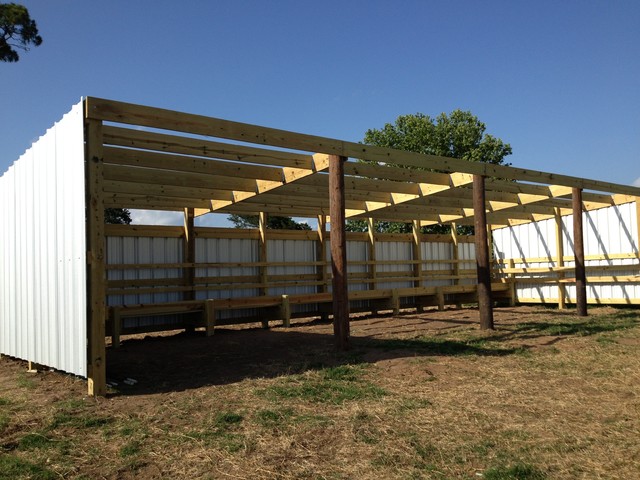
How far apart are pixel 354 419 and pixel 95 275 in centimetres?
342

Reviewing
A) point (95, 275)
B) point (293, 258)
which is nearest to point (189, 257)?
point (293, 258)

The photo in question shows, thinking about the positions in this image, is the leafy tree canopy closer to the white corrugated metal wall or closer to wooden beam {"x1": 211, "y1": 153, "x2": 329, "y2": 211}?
the white corrugated metal wall

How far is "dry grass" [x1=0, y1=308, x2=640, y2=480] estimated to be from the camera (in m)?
3.79

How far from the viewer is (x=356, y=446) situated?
416cm

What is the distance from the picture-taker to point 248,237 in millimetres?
13750

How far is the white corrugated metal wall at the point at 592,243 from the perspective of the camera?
15.1 m

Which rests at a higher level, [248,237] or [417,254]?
[248,237]

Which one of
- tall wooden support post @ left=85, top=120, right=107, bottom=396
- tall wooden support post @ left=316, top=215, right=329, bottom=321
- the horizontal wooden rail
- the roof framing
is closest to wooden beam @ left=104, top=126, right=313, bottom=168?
the roof framing

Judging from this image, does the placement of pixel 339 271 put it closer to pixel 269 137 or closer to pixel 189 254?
pixel 269 137

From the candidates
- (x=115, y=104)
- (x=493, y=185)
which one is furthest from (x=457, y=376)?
(x=493, y=185)

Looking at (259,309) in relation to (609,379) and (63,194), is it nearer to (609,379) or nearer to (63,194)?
(63,194)

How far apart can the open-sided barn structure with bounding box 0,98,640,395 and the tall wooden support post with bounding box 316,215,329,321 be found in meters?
0.06

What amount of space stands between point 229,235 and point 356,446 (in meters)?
9.76

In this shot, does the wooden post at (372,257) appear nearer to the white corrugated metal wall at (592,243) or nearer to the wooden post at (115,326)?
the white corrugated metal wall at (592,243)
